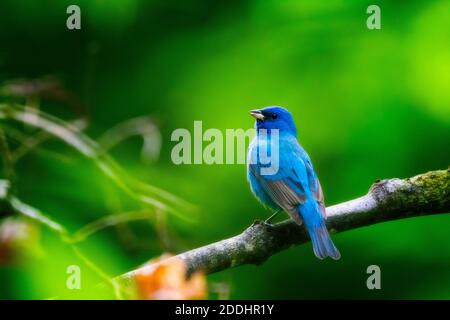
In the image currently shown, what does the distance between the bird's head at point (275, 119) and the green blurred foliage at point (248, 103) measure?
3.1 inches

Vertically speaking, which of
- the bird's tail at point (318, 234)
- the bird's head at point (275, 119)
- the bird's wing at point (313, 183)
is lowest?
the bird's tail at point (318, 234)

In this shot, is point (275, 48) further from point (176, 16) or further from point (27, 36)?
point (27, 36)

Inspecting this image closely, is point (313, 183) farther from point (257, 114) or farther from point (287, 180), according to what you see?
point (257, 114)

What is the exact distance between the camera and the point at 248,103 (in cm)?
447

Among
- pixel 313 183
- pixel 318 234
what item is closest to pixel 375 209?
pixel 318 234

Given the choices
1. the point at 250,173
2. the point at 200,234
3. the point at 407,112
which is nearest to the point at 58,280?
the point at 200,234

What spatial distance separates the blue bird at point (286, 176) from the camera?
3.20m

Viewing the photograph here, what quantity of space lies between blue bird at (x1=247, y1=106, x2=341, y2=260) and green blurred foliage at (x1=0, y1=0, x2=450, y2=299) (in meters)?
0.14

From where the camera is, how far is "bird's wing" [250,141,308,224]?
3.53 m

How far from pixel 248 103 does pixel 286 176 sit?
887 mm

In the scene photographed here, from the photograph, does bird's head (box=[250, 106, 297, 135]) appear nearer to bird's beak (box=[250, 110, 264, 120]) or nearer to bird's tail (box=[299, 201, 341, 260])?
bird's beak (box=[250, 110, 264, 120])

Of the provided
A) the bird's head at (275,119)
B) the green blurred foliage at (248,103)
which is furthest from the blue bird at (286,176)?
the green blurred foliage at (248,103)

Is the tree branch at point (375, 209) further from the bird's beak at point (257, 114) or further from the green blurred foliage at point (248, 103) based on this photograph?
the bird's beak at point (257, 114)

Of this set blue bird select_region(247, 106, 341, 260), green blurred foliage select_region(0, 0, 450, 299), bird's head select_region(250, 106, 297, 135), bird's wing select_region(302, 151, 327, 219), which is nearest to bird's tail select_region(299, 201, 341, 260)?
blue bird select_region(247, 106, 341, 260)
